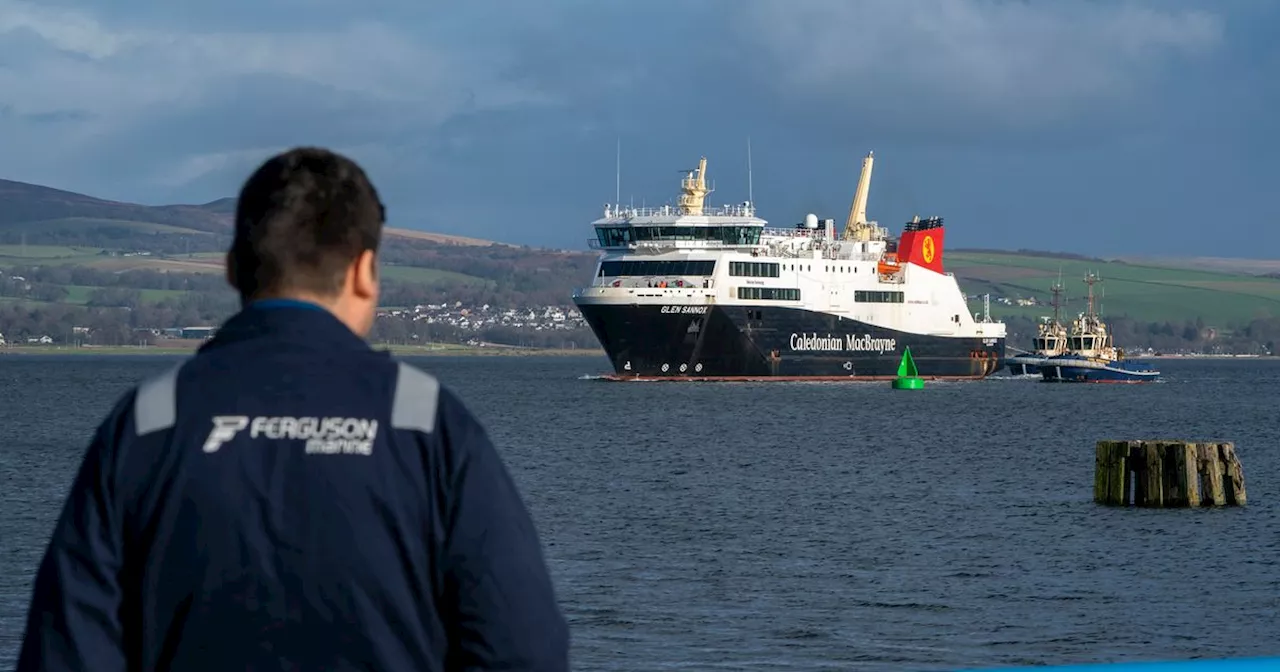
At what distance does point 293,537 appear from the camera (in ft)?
9.66

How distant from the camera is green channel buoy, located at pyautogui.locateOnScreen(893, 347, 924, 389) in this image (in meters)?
77.9

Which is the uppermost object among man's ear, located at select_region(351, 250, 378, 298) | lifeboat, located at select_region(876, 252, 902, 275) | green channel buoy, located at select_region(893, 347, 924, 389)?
lifeboat, located at select_region(876, 252, 902, 275)

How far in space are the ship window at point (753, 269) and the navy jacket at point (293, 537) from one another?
A: 68445 millimetres

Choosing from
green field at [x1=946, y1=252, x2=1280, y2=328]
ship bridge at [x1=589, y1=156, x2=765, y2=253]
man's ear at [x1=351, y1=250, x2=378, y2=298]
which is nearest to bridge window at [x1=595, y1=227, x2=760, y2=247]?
ship bridge at [x1=589, y1=156, x2=765, y2=253]

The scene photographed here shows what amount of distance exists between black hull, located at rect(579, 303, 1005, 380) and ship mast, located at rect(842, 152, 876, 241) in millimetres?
7696

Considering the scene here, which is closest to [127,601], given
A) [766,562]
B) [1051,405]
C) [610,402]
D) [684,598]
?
[684,598]

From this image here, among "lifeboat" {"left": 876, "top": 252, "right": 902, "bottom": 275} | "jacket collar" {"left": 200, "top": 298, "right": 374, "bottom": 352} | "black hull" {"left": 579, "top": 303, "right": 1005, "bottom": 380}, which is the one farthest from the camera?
"lifeboat" {"left": 876, "top": 252, "right": 902, "bottom": 275}

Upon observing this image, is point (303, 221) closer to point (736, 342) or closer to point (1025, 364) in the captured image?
point (736, 342)

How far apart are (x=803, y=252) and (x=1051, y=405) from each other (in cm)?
1238

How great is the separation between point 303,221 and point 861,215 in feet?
284

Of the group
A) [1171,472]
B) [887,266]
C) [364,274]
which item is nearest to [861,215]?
[887,266]

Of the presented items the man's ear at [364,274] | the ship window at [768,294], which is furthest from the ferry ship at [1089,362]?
the man's ear at [364,274]

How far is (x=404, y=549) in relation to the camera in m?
3.00

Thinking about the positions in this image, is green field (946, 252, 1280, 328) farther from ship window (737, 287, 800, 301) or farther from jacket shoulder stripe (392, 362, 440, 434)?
jacket shoulder stripe (392, 362, 440, 434)
